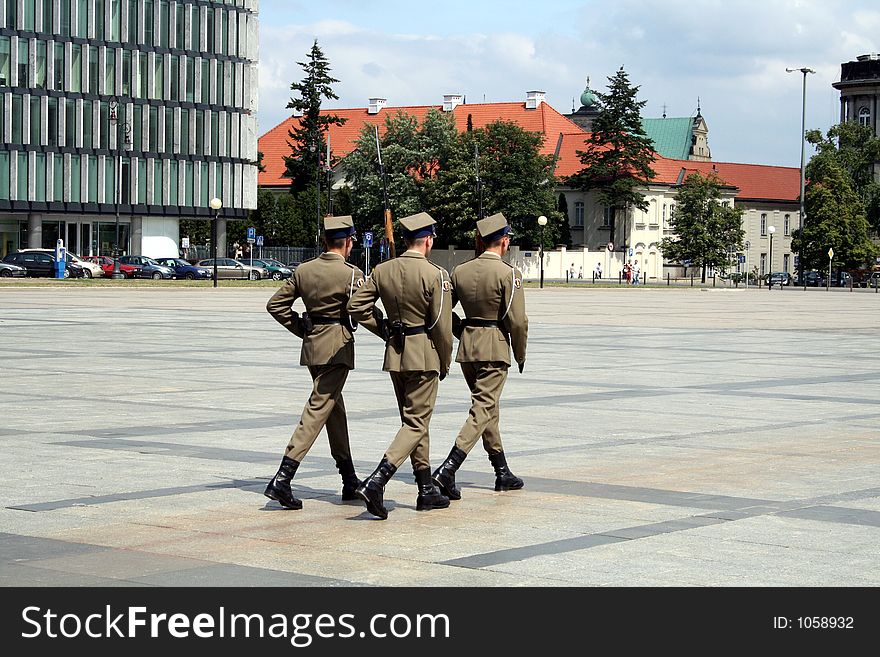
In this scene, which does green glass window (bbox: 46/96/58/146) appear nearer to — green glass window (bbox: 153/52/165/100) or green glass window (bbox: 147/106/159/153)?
green glass window (bbox: 147/106/159/153)

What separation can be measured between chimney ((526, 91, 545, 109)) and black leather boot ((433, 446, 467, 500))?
393 ft

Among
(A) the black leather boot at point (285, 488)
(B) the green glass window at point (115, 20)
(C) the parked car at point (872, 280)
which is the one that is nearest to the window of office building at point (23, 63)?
(B) the green glass window at point (115, 20)

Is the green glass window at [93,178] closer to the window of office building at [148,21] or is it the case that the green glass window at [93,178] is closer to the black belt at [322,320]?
the window of office building at [148,21]

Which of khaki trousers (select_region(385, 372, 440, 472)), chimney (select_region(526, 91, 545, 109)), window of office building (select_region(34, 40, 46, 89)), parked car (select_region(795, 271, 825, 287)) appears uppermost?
chimney (select_region(526, 91, 545, 109))

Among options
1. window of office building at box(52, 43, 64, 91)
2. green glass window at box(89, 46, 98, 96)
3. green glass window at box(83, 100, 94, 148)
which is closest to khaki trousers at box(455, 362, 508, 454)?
window of office building at box(52, 43, 64, 91)

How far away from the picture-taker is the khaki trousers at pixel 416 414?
945 cm

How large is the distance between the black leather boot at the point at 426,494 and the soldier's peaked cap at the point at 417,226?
155 centimetres

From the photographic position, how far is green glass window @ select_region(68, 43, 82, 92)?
8875 cm

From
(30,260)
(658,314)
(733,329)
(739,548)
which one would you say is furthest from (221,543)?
(30,260)

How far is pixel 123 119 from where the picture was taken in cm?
9138

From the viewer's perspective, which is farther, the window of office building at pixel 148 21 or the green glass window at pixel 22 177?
the window of office building at pixel 148 21

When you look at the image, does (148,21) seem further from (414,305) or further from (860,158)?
(414,305)
